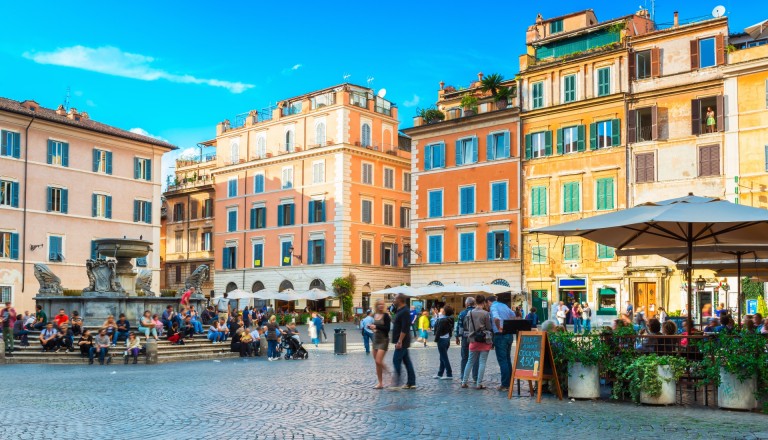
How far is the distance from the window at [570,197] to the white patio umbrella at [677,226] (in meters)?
29.6

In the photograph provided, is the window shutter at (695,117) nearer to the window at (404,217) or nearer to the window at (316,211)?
the window at (404,217)

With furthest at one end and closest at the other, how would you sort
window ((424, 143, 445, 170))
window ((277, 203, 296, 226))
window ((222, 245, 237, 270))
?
window ((222, 245, 237, 270))
window ((277, 203, 296, 226))
window ((424, 143, 445, 170))

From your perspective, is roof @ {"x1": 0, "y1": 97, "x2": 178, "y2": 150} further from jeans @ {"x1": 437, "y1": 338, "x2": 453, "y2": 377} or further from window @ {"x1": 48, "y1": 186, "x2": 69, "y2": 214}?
jeans @ {"x1": 437, "y1": 338, "x2": 453, "y2": 377}

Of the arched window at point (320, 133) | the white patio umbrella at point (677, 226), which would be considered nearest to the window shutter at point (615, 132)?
the arched window at point (320, 133)

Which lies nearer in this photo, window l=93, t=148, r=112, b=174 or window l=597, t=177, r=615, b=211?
window l=597, t=177, r=615, b=211

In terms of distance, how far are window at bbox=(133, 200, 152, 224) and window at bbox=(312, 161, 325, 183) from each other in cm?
1095

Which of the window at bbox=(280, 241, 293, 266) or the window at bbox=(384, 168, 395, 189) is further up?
the window at bbox=(384, 168, 395, 189)

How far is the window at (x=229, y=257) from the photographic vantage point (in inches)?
2496

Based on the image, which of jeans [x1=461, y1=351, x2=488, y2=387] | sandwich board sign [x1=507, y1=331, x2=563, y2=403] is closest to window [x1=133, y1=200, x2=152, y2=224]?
jeans [x1=461, y1=351, x2=488, y2=387]

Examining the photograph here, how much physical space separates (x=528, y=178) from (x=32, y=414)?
37711mm

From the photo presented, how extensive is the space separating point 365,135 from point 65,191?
782 inches

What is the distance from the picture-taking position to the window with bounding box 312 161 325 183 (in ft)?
192

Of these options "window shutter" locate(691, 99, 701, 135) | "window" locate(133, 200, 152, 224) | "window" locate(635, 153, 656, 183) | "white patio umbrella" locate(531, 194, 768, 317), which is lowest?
"white patio umbrella" locate(531, 194, 768, 317)

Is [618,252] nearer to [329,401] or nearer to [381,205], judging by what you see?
[329,401]
